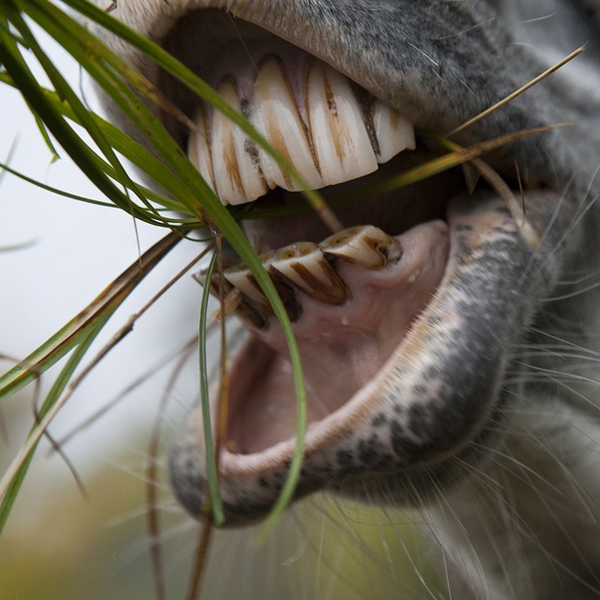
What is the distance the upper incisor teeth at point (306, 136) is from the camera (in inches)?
24.7

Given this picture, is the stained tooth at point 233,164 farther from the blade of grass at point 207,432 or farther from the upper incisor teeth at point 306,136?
the blade of grass at point 207,432

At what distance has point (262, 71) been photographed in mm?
653

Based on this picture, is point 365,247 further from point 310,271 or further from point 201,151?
point 201,151

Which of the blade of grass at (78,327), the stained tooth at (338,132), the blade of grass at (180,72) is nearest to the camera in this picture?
the blade of grass at (180,72)

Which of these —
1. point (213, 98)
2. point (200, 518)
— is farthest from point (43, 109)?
point (200, 518)

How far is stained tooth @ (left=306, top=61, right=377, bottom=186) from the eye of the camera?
0.63m

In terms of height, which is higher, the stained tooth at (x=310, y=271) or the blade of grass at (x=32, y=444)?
the blade of grass at (x=32, y=444)

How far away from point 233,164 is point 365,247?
0.12m

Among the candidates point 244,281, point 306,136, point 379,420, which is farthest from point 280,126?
point 379,420

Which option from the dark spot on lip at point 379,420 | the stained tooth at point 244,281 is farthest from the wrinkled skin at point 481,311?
the stained tooth at point 244,281

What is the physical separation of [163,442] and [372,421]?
1.75 ft

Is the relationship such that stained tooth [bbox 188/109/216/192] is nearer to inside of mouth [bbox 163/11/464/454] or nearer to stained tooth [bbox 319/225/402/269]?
inside of mouth [bbox 163/11/464/454]

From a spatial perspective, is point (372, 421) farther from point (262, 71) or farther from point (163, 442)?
point (163, 442)

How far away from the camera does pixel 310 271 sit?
2.15ft
